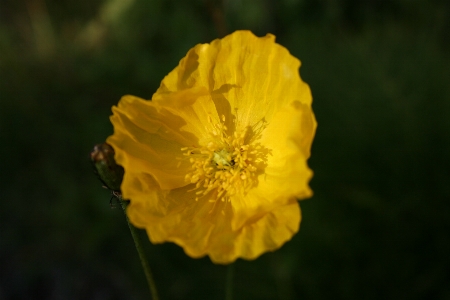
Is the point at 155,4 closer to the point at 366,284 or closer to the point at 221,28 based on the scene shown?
the point at 221,28

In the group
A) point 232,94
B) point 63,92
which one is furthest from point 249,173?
point 63,92

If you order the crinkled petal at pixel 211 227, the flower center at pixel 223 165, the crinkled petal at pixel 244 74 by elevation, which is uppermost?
the crinkled petal at pixel 244 74

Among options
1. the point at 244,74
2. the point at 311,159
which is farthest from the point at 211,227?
the point at 311,159

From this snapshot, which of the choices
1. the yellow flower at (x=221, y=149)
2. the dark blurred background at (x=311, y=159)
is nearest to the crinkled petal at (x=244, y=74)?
the yellow flower at (x=221, y=149)

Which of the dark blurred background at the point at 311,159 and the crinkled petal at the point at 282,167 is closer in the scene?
the crinkled petal at the point at 282,167

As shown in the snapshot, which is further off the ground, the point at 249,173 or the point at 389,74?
the point at 389,74

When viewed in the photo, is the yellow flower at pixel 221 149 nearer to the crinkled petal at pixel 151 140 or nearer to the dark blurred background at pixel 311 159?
the crinkled petal at pixel 151 140
